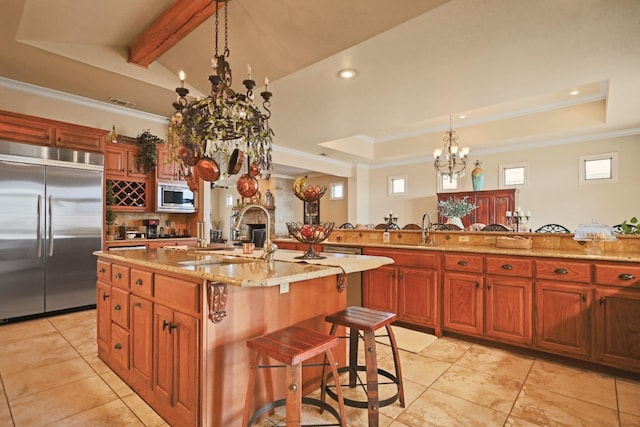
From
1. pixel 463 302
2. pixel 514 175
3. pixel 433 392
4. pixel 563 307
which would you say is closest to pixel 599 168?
pixel 514 175

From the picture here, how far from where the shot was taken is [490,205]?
7113mm

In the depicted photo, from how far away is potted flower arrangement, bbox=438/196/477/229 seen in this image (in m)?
7.02

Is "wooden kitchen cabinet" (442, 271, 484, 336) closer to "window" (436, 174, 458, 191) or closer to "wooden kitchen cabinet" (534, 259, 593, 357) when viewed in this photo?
"wooden kitchen cabinet" (534, 259, 593, 357)

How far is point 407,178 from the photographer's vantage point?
29.1ft

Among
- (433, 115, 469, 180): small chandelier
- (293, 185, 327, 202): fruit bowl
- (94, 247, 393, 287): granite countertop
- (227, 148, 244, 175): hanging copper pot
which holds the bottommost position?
(94, 247, 393, 287): granite countertop

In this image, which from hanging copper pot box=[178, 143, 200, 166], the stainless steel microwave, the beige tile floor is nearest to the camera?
the beige tile floor

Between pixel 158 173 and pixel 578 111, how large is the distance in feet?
23.8

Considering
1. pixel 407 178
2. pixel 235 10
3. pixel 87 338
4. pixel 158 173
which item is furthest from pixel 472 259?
pixel 407 178

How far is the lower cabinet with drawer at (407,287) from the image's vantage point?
329 cm

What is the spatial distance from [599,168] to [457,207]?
272 cm

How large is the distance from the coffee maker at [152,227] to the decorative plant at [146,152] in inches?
30.8

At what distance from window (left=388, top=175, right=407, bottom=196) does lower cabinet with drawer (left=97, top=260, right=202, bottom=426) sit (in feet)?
25.1

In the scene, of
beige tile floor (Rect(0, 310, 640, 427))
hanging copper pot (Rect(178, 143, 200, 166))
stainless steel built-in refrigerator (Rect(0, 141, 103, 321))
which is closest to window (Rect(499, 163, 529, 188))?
Answer: beige tile floor (Rect(0, 310, 640, 427))

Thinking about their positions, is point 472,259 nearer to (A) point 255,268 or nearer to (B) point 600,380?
(B) point 600,380
